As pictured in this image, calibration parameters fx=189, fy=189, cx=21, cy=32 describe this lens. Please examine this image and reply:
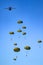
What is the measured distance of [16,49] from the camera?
53375 mm
